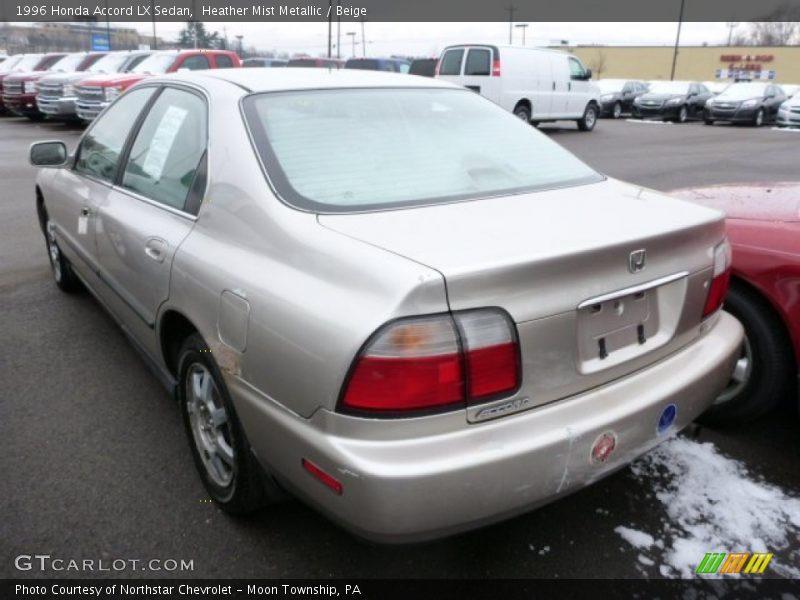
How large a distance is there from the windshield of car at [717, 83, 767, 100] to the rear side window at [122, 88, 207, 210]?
2460 centimetres

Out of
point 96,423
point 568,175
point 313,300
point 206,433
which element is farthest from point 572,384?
point 96,423

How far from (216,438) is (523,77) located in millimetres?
15606

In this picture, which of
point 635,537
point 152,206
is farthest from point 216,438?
point 635,537

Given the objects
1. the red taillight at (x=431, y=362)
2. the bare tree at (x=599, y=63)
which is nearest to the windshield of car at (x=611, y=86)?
the red taillight at (x=431, y=362)

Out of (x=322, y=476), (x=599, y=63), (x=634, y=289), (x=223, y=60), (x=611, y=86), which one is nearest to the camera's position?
(x=322, y=476)

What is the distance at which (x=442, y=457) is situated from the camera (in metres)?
1.72

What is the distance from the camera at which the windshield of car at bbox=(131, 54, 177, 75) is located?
1473 centimetres

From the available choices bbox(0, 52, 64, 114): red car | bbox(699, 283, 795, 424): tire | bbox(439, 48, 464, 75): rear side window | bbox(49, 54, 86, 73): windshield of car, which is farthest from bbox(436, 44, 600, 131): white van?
bbox(699, 283, 795, 424): tire

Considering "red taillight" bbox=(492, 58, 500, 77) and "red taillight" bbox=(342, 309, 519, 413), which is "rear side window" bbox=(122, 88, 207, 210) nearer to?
"red taillight" bbox=(342, 309, 519, 413)

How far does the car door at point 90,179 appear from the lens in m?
3.38

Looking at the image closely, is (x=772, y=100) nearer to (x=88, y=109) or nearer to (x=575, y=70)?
(x=575, y=70)

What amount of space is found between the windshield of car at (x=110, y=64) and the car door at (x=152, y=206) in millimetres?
15342

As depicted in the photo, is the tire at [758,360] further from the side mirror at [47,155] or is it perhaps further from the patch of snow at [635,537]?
the side mirror at [47,155]

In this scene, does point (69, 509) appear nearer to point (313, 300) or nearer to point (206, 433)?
point (206, 433)
